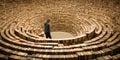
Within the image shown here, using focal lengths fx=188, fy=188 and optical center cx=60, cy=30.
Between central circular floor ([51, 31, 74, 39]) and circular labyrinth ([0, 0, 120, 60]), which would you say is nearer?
circular labyrinth ([0, 0, 120, 60])

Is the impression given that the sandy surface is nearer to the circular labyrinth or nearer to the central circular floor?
the central circular floor

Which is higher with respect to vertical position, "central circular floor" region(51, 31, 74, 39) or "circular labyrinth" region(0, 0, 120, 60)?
"circular labyrinth" region(0, 0, 120, 60)

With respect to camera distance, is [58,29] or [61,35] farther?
[58,29]

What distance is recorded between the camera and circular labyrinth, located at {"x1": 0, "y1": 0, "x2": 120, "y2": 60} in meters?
6.48

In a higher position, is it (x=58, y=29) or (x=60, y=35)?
(x=58, y=29)

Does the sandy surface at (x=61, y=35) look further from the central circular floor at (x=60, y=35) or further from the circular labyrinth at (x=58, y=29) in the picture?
the circular labyrinth at (x=58, y=29)

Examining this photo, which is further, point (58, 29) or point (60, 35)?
point (58, 29)

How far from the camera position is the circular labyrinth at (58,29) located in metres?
6.48

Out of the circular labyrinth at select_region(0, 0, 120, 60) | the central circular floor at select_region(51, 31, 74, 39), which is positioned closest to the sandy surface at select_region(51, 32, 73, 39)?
the central circular floor at select_region(51, 31, 74, 39)

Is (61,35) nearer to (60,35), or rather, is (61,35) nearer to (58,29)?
(60,35)

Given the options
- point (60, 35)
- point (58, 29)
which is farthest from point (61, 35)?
point (58, 29)

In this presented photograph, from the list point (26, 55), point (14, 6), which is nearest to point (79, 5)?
point (14, 6)

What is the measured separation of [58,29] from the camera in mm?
11969

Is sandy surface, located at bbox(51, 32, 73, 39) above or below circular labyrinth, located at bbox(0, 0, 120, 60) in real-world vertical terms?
below
